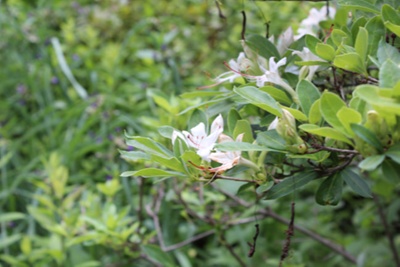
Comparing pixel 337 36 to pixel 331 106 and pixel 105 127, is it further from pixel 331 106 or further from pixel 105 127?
pixel 105 127

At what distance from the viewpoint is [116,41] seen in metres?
3.38

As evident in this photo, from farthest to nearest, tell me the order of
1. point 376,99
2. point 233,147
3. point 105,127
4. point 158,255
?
point 105,127 < point 158,255 < point 233,147 < point 376,99

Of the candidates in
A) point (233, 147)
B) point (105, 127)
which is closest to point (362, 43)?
point (233, 147)

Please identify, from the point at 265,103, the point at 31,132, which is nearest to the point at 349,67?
the point at 265,103

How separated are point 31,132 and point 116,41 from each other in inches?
42.4

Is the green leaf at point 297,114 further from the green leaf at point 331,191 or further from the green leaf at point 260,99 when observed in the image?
the green leaf at point 331,191

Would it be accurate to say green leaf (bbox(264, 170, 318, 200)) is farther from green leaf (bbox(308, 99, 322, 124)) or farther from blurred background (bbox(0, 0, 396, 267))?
blurred background (bbox(0, 0, 396, 267))

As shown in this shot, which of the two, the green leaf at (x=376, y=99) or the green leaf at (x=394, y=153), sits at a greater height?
the green leaf at (x=376, y=99)

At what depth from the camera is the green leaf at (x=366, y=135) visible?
23.9 inches

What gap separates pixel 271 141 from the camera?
0.72 meters

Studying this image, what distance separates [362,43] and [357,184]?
0.20 m

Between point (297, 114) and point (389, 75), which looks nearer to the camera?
point (389, 75)

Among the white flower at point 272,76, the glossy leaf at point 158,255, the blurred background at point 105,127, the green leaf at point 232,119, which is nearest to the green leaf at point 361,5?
the white flower at point 272,76

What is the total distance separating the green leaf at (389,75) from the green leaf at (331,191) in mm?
228
